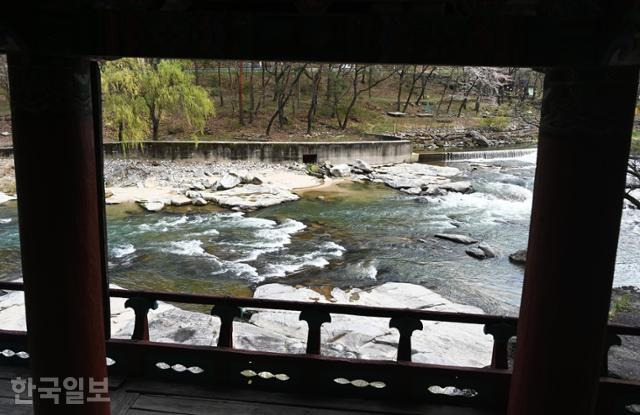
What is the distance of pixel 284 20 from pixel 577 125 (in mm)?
1310

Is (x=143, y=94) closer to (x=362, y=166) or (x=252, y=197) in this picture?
(x=252, y=197)

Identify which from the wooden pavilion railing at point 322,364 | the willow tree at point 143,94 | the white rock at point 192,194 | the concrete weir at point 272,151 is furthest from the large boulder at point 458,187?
the wooden pavilion railing at point 322,364

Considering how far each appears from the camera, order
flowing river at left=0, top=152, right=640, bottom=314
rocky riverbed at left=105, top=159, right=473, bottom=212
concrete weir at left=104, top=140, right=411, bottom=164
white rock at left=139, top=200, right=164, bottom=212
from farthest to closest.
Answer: concrete weir at left=104, top=140, right=411, bottom=164 → rocky riverbed at left=105, top=159, right=473, bottom=212 → white rock at left=139, top=200, right=164, bottom=212 → flowing river at left=0, top=152, right=640, bottom=314

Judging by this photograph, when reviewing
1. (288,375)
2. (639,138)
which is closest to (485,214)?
(639,138)

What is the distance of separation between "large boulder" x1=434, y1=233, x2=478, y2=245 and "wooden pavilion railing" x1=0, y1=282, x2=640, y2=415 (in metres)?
10.7

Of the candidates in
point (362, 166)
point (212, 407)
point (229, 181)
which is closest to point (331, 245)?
point (229, 181)

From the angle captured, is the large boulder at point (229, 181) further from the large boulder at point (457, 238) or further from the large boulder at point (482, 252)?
the large boulder at point (482, 252)

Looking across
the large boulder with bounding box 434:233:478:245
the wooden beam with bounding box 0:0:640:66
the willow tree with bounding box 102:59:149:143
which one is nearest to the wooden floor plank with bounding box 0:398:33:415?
the wooden beam with bounding box 0:0:640:66

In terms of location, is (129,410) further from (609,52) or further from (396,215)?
(396,215)

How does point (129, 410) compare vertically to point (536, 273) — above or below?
below

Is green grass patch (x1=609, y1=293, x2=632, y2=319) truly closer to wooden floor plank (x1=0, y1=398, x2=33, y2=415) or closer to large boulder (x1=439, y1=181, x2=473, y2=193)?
wooden floor plank (x1=0, y1=398, x2=33, y2=415)

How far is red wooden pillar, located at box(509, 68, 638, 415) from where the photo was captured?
220cm

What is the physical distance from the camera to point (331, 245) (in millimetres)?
13719

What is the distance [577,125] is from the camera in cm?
221
